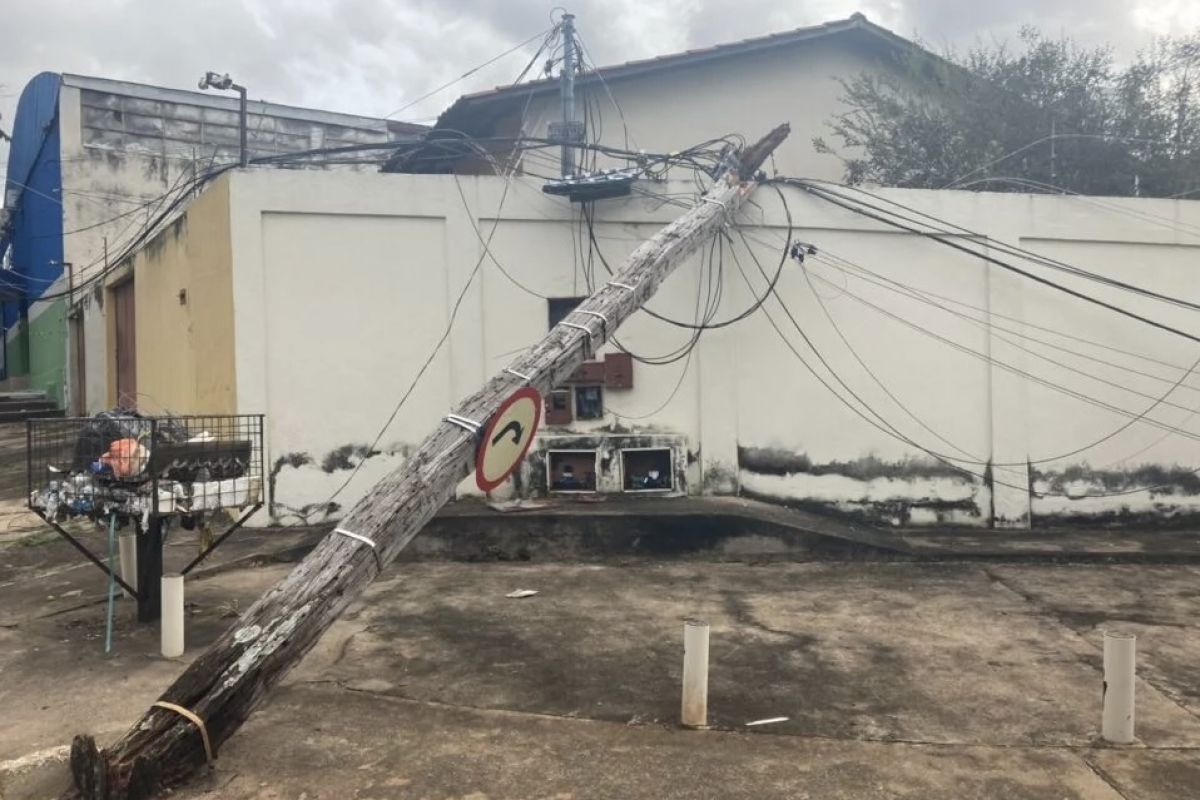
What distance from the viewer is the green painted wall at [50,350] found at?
20.7m

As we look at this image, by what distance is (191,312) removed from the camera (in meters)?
9.95

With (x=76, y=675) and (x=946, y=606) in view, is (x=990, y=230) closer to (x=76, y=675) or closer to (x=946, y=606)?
(x=946, y=606)

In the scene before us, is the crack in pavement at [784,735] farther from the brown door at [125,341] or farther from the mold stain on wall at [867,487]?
the brown door at [125,341]

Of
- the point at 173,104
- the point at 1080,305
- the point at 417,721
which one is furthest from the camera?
the point at 173,104

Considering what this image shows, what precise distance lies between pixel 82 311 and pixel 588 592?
15.9 metres

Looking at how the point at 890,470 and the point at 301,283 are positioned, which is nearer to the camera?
the point at 301,283

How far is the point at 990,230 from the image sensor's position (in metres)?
10.1

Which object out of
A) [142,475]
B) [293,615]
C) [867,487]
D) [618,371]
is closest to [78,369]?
[618,371]

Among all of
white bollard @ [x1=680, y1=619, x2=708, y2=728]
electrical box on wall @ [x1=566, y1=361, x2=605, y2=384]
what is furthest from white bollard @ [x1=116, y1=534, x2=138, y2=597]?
electrical box on wall @ [x1=566, y1=361, x2=605, y2=384]

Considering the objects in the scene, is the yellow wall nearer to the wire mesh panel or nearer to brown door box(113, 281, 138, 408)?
brown door box(113, 281, 138, 408)

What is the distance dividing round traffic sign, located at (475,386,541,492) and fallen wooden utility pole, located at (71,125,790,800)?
0.07m

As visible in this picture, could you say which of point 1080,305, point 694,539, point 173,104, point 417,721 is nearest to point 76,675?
point 417,721

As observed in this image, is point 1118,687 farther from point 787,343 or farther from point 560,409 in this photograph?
point 560,409

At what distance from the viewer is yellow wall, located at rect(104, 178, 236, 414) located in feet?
29.6
